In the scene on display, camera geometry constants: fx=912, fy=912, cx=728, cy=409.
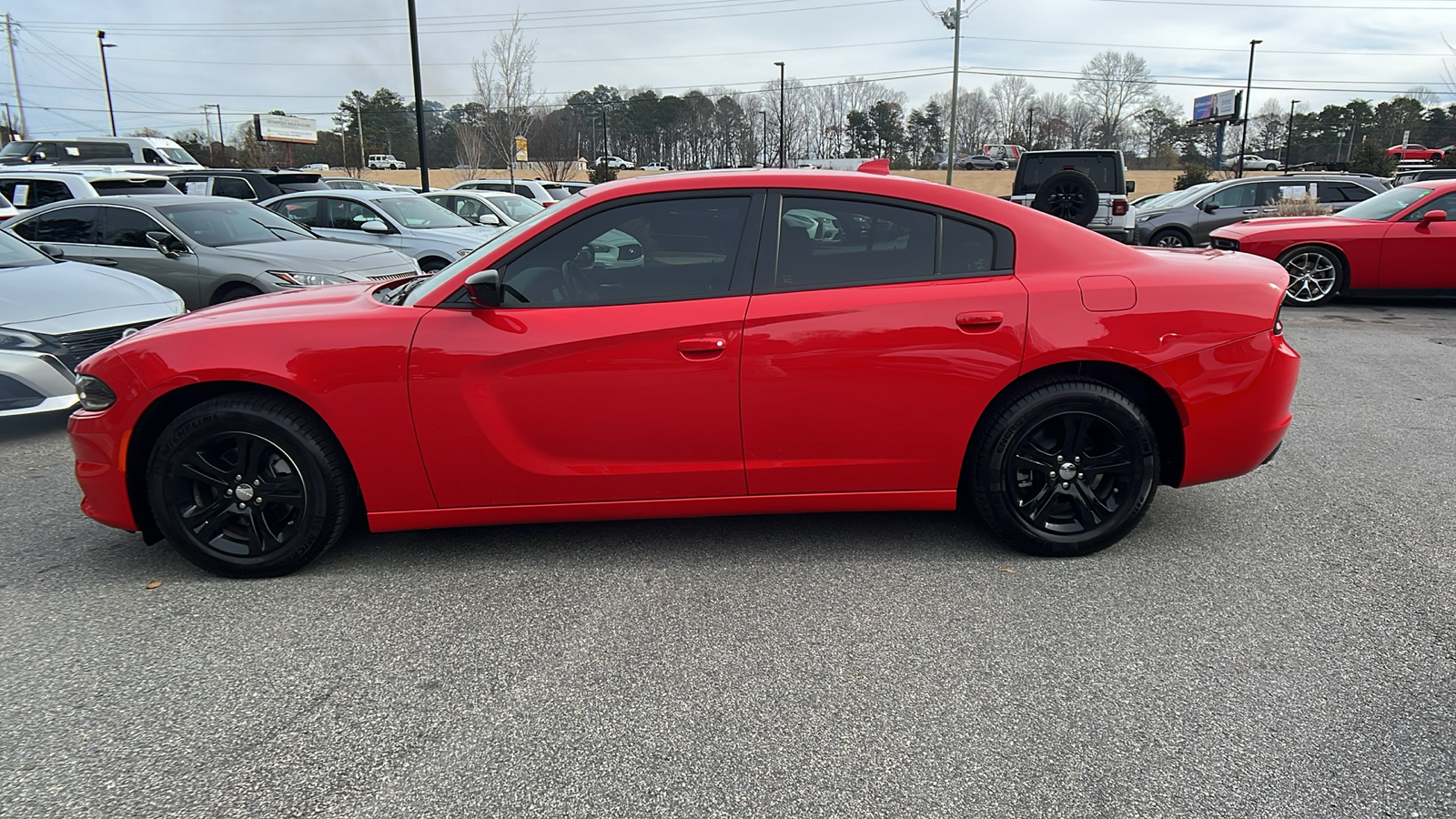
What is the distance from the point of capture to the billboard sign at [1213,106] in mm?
63494

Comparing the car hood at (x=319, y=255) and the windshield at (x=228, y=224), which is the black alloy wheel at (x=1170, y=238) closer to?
the car hood at (x=319, y=255)


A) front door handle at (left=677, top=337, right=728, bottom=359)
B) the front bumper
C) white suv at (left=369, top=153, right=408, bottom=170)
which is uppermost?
white suv at (left=369, top=153, right=408, bottom=170)

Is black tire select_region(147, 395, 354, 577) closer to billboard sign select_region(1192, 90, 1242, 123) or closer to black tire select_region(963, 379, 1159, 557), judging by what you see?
black tire select_region(963, 379, 1159, 557)

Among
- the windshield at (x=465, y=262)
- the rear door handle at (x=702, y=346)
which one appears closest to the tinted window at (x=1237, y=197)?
the rear door handle at (x=702, y=346)

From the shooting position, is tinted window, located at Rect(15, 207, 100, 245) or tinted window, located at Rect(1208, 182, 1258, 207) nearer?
tinted window, located at Rect(15, 207, 100, 245)

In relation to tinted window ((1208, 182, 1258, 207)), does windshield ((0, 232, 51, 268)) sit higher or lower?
lower

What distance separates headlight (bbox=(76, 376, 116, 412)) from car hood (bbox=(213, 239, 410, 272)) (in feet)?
16.4

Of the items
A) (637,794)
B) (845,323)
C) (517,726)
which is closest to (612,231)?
(845,323)

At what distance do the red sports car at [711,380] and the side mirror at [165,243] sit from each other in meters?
5.46

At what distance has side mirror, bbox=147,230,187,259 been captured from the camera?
27.1 ft

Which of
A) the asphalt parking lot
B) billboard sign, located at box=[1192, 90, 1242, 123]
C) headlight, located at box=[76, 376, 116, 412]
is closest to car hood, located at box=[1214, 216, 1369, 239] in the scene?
the asphalt parking lot

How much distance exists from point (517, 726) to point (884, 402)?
175 centimetres

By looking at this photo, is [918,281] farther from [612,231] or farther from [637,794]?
[637,794]

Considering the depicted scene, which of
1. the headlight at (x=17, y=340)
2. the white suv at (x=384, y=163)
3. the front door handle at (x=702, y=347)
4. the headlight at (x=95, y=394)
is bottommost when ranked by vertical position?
the headlight at (x=17, y=340)
